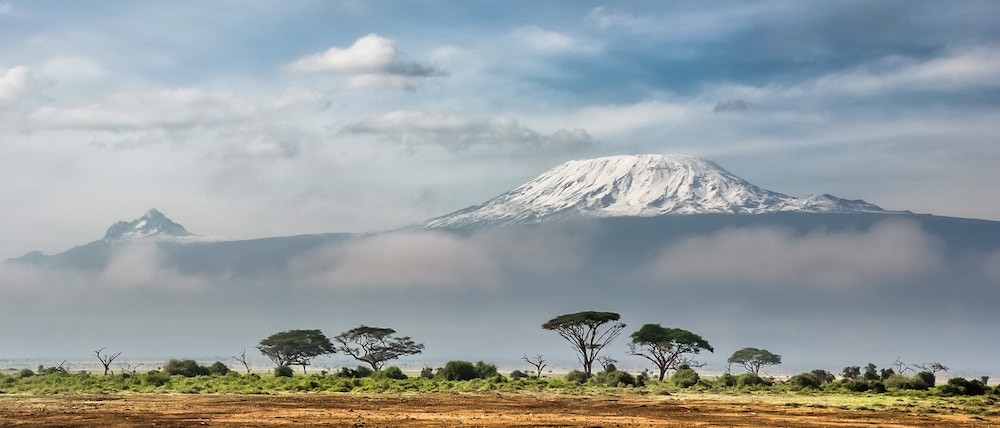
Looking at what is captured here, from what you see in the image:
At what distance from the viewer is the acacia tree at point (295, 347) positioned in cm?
13525

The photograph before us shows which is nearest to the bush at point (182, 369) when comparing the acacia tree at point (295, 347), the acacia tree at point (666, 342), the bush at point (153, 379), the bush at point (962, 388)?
the bush at point (153, 379)

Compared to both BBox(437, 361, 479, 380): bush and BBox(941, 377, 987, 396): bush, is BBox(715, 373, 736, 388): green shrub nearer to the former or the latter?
BBox(941, 377, 987, 396): bush

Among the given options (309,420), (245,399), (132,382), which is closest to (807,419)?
(309,420)

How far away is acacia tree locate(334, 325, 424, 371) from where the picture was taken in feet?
427

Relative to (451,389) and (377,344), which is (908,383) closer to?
(451,389)

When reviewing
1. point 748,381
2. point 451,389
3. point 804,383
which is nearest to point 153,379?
point 451,389

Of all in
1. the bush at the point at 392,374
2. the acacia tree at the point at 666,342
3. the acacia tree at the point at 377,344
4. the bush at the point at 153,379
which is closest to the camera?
the bush at the point at 153,379

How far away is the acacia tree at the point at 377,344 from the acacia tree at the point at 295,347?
3394mm

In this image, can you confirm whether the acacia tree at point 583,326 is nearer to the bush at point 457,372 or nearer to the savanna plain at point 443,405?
the bush at point 457,372

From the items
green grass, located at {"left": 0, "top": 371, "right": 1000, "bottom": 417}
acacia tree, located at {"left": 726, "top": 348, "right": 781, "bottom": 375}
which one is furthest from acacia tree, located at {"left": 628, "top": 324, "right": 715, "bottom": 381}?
acacia tree, located at {"left": 726, "top": 348, "right": 781, "bottom": 375}

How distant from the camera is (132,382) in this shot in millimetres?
78312

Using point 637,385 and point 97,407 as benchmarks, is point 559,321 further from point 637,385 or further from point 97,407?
point 97,407

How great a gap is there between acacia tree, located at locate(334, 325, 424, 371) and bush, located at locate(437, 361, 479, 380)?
1379 inches

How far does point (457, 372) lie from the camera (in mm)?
93312
